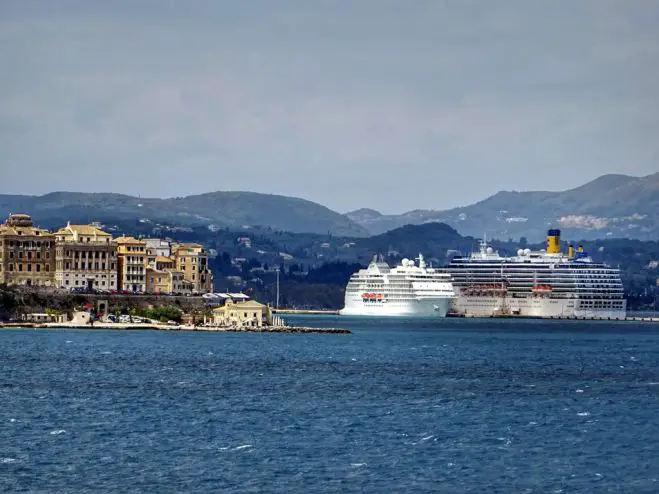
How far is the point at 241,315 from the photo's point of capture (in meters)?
171

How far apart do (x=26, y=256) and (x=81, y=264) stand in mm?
6845

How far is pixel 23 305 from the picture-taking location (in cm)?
17675

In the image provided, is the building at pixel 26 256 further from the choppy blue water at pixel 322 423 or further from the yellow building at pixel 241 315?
the choppy blue water at pixel 322 423

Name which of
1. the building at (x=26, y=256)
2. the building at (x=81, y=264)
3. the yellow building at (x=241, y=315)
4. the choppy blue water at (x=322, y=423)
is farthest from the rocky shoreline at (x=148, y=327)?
the choppy blue water at (x=322, y=423)

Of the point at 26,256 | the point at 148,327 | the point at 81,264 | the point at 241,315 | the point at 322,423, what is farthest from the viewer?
the point at 81,264

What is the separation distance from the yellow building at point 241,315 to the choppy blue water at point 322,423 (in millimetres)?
52747

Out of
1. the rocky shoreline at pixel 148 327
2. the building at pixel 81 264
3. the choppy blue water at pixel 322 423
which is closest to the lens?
the choppy blue water at pixel 322 423

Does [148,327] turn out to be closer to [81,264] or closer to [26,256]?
[81,264]

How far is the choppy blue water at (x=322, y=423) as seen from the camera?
51.4m

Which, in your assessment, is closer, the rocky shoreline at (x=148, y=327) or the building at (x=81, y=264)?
the rocky shoreline at (x=148, y=327)

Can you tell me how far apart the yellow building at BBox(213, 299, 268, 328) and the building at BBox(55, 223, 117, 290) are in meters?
26.4

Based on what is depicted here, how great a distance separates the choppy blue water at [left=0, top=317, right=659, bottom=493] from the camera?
5138cm

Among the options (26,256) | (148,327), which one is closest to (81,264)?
(26,256)

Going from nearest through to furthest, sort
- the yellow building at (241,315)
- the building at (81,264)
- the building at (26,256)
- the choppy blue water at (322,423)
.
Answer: the choppy blue water at (322,423), the yellow building at (241,315), the building at (26,256), the building at (81,264)
